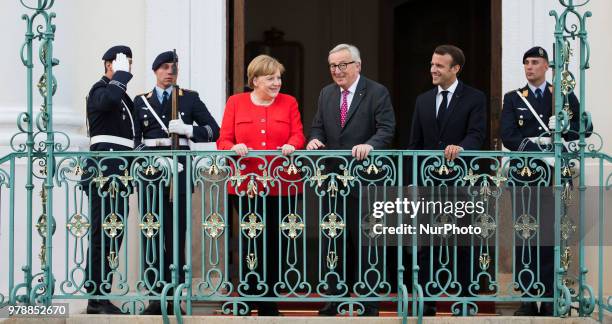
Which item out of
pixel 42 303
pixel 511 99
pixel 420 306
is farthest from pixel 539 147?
pixel 42 303

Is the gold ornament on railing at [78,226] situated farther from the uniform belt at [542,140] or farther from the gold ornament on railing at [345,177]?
the uniform belt at [542,140]

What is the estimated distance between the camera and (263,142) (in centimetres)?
905

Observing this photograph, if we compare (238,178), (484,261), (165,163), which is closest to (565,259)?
(484,261)

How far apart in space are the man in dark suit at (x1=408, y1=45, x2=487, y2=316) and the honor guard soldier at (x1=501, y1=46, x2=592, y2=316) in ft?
0.87

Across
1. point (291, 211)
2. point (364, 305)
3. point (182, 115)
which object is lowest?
point (364, 305)

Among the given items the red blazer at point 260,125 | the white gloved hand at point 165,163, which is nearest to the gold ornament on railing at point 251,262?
the red blazer at point 260,125

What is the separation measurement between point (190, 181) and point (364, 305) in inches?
58.6

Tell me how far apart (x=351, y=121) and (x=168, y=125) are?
4.58 feet

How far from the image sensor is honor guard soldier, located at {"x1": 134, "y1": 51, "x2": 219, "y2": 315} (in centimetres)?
934

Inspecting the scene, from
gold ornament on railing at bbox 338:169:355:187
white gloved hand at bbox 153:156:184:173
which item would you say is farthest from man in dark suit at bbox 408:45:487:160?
white gloved hand at bbox 153:156:184:173

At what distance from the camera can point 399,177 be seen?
8.73 meters

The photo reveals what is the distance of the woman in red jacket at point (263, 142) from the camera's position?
893 cm

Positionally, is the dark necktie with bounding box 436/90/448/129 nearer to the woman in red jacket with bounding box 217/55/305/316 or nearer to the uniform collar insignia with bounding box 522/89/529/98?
the uniform collar insignia with bounding box 522/89/529/98

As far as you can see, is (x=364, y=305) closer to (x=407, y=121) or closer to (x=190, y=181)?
(x=190, y=181)
